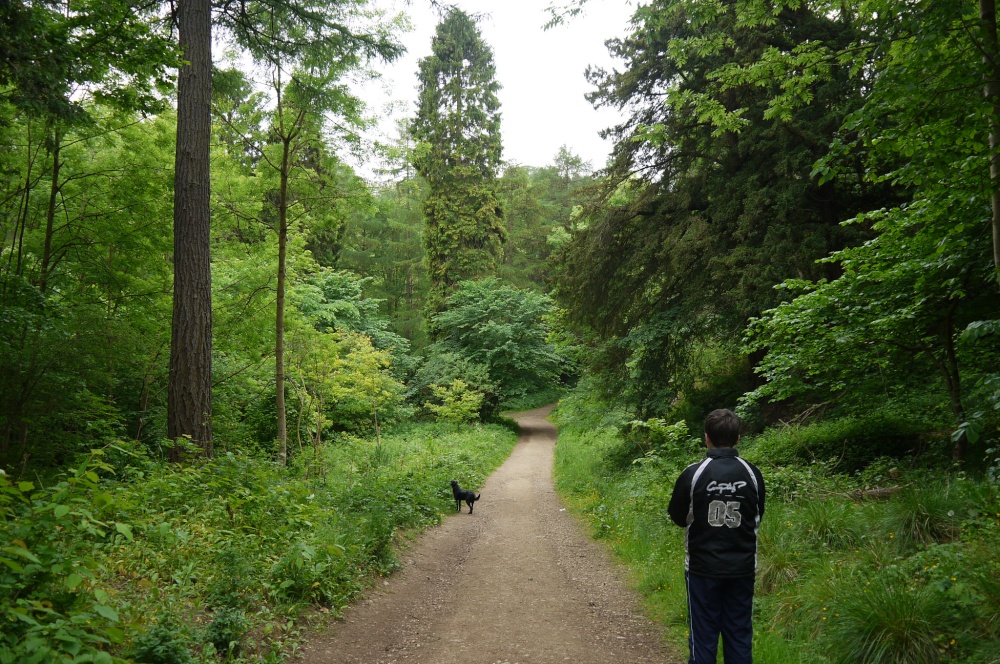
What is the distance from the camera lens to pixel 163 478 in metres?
5.48

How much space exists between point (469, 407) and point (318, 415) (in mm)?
10675

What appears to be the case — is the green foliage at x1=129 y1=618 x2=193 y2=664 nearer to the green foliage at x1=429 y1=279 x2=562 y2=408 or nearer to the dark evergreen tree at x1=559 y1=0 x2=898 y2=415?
the dark evergreen tree at x1=559 y1=0 x2=898 y2=415

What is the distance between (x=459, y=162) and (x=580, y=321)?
19.9m

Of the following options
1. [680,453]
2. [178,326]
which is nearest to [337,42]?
[178,326]

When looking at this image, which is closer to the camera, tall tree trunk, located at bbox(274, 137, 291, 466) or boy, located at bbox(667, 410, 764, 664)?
boy, located at bbox(667, 410, 764, 664)

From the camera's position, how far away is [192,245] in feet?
23.8

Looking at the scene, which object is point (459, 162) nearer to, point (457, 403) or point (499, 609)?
point (457, 403)

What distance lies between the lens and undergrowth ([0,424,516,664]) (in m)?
2.75

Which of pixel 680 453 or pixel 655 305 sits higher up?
pixel 655 305

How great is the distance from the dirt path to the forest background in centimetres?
41

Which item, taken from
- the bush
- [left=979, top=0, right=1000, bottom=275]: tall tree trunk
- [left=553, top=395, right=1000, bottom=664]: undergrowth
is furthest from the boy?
the bush

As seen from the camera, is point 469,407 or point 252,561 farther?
point 469,407

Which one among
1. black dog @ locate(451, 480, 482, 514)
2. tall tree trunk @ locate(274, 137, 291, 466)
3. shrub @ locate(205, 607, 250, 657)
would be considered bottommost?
black dog @ locate(451, 480, 482, 514)

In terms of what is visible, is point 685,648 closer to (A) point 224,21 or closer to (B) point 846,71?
(B) point 846,71
